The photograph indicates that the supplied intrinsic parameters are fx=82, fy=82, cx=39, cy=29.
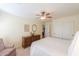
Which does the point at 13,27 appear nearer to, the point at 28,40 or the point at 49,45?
the point at 28,40

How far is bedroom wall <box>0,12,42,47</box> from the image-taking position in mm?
996

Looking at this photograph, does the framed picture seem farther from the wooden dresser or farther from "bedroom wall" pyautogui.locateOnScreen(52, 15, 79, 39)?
"bedroom wall" pyautogui.locateOnScreen(52, 15, 79, 39)

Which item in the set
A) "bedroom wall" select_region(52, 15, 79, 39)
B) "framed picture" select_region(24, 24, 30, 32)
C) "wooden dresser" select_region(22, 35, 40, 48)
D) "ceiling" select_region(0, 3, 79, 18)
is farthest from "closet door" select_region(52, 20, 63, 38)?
"framed picture" select_region(24, 24, 30, 32)

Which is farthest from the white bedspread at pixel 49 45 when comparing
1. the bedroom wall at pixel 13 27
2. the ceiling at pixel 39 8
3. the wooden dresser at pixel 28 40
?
the ceiling at pixel 39 8

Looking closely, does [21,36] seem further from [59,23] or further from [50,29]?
[59,23]

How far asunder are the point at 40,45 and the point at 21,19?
50cm

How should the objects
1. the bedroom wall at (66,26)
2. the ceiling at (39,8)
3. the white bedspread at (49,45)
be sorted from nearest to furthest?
the ceiling at (39,8) < the bedroom wall at (66,26) < the white bedspread at (49,45)

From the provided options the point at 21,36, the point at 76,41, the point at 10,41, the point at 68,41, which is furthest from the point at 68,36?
the point at 10,41

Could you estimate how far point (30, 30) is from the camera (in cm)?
116

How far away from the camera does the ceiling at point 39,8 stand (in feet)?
3.00

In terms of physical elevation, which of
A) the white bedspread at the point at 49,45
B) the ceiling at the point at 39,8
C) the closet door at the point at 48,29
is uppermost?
the ceiling at the point at 39,8

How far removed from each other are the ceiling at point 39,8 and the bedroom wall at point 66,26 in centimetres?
7

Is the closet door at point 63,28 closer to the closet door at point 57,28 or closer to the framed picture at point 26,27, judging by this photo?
the closet door at point 57,28

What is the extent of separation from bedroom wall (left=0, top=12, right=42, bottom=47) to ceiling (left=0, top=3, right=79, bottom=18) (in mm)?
67
